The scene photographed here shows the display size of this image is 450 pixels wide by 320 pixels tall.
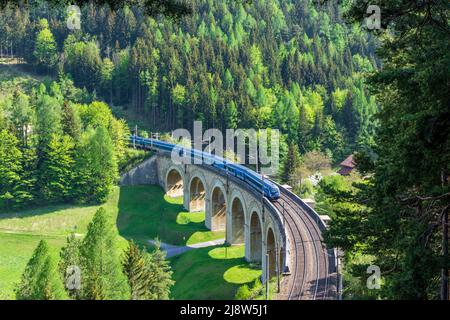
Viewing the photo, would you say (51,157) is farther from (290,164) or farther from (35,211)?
(290,164)

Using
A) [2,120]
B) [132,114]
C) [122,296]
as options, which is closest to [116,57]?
[132,114]

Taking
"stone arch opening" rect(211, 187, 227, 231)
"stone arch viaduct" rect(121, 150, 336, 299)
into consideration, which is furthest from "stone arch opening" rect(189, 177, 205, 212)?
"stone arch opening" rect(211, 187, 227, 231)

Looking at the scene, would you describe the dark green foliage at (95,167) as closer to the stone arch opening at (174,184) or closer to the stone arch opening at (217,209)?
the stone arch opening at (174,184)

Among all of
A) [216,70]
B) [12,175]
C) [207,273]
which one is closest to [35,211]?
[12,175]

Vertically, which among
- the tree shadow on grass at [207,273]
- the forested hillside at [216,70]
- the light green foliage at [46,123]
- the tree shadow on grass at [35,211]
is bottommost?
the tree shadow on grass at [207,273]

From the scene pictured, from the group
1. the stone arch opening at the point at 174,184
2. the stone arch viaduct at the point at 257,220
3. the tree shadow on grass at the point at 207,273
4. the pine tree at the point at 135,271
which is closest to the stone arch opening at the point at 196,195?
the stone arch viaduct at the point at 257,220
